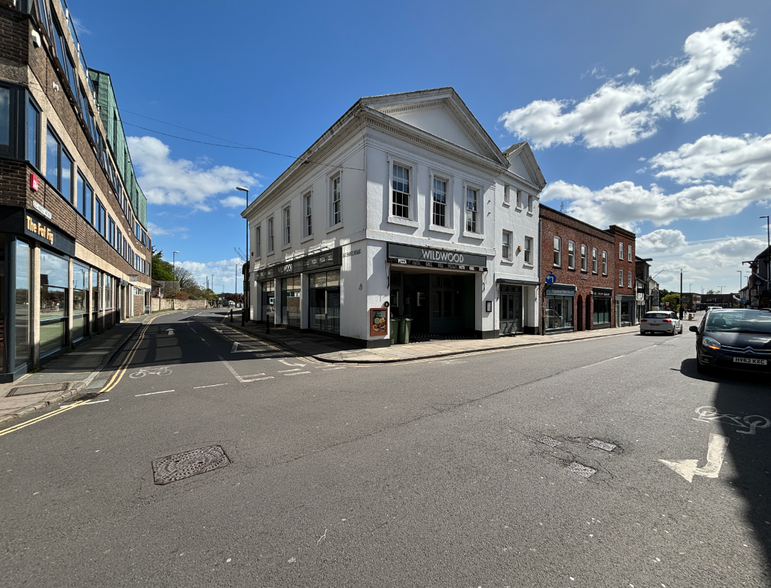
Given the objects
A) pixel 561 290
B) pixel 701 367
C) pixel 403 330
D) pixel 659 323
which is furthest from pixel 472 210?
pixel 659 323

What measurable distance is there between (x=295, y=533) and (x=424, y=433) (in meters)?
2.34

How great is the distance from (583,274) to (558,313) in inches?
202

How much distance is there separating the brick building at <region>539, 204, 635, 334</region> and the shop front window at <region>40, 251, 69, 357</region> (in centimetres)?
2248

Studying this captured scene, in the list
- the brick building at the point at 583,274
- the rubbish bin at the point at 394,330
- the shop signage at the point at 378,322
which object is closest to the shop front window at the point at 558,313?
the brick building at the point at 583,274

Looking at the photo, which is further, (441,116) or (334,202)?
(441,116)

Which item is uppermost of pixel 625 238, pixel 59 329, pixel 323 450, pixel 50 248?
pixel 625 238

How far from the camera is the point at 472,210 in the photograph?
55.7 feet

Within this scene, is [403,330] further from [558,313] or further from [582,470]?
[558,313]

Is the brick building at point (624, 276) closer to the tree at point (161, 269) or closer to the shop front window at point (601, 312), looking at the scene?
the shop front window at point (601, 312)

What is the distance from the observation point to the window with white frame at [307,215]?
17938mm

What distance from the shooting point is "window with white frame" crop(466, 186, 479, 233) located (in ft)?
55.4

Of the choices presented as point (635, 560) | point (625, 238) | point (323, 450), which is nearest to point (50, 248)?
point (323, 450)

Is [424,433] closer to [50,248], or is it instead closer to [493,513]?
[493,513]

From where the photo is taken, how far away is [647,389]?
22.9 feet
